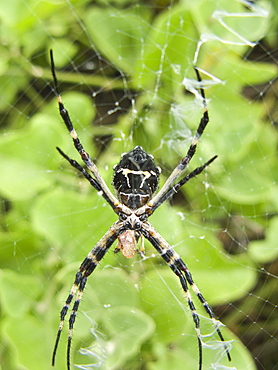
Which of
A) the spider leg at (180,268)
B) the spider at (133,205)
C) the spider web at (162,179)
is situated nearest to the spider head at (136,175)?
the spider at (133,205)

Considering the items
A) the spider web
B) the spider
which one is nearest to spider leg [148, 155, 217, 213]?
the spider

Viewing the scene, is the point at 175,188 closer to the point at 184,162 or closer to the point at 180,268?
the point at 184,162

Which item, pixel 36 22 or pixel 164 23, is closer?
pixel 164 23

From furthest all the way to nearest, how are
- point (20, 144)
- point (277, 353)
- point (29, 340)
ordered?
1. point (277, 353)
2. point (20, 144)
3. point (29, 340)

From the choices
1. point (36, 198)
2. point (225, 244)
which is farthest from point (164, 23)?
point (225, 244)

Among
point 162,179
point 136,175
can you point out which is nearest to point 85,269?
point 136,175

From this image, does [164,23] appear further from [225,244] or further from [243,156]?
[225,244]

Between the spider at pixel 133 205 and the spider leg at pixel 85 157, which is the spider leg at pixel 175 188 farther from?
the spider leg at pixel 85 157
